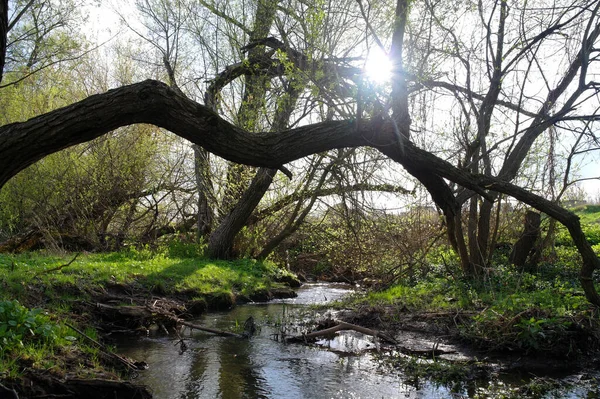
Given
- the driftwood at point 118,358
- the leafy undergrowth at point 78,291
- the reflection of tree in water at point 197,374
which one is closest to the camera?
the leafy undergrowth at point 78,291

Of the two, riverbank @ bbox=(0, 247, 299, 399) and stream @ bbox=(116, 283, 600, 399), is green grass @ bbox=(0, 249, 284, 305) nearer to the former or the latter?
riverbank @ bbox=(0, 247, 299, 399)

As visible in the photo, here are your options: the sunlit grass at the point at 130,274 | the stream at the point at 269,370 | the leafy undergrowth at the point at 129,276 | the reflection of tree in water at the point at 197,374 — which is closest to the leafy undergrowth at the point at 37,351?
the stream at the point at 269,370

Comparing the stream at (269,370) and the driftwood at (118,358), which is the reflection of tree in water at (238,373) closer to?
the stream at (269,370)

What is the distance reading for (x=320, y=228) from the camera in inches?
613

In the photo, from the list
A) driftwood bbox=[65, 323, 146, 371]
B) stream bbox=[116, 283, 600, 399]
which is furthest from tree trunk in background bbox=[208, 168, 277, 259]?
driftwood bbox=[65, 323, 146, 371]

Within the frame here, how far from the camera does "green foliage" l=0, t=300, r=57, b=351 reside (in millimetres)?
4766

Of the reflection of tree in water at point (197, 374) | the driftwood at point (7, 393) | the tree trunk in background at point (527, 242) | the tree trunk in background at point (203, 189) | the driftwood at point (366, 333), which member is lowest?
the reflection of tree in water at point (197, 374)

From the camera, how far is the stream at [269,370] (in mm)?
5207

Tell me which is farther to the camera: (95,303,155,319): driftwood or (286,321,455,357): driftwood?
(95,303,155,319): driftwood

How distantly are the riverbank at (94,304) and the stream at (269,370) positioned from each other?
0.51m

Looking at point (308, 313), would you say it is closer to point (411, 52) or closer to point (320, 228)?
point (411, 52)

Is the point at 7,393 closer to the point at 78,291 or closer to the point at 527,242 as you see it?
the point at 78,291

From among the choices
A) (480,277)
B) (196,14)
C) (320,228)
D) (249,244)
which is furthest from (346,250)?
(196,14)

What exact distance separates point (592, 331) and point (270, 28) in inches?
355
